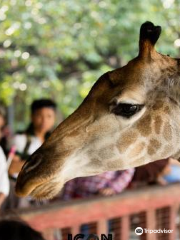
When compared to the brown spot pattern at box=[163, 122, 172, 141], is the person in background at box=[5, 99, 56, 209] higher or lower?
higher

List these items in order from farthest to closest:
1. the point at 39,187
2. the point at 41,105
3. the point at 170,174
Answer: the point at 170,174 < the point at 41,105 < the point at 39,187

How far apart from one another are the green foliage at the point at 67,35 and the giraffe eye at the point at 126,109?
2922 mm

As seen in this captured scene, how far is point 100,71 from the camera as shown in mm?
6332

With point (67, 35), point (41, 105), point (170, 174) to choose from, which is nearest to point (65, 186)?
point (41, 105)

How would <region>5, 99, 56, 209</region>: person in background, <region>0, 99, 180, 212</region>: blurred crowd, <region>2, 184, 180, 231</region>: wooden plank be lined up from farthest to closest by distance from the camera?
<region>5, 99, 56, 209</region>: person in background → <region>0, 99, 180, 212</region>: blurred crowd → <region>2, 184, 180, 231</region>: wooden plank

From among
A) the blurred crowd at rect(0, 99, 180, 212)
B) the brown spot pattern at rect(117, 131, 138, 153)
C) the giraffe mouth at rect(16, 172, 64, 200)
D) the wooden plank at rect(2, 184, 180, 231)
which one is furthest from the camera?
the blurred crowd at rect(0, 99, 180, 212)

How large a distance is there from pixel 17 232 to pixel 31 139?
2118mm

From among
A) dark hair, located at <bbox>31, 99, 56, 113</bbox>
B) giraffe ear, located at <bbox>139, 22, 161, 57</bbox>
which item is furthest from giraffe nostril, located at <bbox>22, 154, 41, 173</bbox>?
dark hair, located at <bbox>31, 99, 56, 113</bbox>

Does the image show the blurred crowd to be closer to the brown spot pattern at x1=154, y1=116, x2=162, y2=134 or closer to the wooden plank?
the wooden plank

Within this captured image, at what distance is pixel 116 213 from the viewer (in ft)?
11.3

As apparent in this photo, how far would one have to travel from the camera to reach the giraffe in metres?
1.78

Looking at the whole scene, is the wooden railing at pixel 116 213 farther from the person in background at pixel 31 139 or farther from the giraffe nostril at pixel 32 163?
the giraffe nostril at pixel 32 163

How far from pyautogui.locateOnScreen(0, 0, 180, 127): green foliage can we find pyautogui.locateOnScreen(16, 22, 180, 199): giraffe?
279 cm

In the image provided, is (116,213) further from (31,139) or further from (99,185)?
(31,139)
